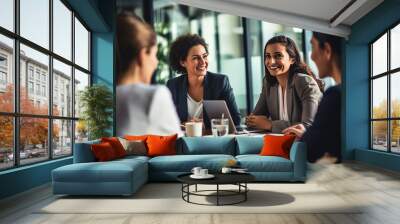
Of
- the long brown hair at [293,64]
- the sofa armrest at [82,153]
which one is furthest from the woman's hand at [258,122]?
the sofa armrest at [82,153]

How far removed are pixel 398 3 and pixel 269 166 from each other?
400 centimetres

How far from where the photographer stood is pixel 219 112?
8.62m

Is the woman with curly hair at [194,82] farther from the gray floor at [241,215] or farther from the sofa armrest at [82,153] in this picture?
the gray floor at [241,215]

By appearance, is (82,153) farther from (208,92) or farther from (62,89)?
(208,92)

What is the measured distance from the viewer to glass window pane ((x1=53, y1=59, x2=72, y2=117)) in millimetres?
6457

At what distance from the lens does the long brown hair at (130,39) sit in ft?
28.5

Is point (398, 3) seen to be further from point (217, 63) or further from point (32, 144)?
point (32, 144)

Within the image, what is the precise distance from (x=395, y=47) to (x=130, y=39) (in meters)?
5.59

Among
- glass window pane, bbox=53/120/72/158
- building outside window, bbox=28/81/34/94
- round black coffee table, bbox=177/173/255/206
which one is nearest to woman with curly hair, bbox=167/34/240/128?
glass window pane, bbox=53/120/72/158

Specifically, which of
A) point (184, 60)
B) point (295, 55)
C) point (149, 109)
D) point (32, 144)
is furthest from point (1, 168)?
point (295, 55)

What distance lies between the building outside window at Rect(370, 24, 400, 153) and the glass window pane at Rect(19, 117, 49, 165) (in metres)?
6.43

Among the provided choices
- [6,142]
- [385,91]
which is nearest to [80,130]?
[6,142]

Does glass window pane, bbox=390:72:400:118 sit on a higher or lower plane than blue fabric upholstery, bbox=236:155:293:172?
higher

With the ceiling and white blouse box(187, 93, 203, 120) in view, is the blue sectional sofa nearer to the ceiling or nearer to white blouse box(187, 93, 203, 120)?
white blouse box(187, 93, 203, 120)
